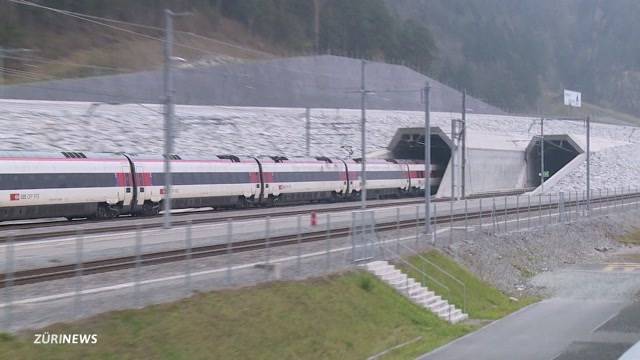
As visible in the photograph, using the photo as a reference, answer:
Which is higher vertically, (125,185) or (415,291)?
(125,185)

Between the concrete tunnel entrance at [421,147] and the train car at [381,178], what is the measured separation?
6.27 metres

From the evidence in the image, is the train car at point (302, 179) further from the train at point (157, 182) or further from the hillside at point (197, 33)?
the hillside at point (197, 33)

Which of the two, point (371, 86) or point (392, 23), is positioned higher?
point (392, 23)

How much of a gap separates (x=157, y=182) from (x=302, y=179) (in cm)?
1527

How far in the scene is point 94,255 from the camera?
22078 millimetres

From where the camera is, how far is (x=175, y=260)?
21609mm

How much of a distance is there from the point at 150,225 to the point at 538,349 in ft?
63.1

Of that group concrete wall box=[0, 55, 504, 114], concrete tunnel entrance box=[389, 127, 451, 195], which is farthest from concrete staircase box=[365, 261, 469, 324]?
concrete tunnel entrance box=[389, 127, 451, 195]

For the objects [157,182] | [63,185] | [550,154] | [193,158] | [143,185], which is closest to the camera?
[63,185]

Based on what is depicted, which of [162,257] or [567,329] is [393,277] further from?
[162,257]

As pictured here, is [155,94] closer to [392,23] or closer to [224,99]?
[224,99]

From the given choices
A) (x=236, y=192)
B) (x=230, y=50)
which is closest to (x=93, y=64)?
(x=230, y=50)

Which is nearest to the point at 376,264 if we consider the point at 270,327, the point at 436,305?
the point at 436,305

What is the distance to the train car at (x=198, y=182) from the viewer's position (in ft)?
134
